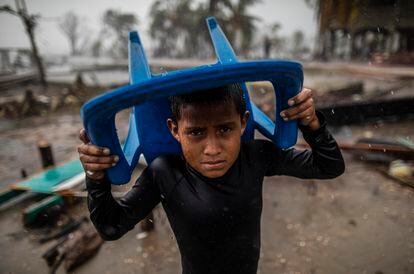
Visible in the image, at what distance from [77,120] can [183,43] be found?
33892 millimetres

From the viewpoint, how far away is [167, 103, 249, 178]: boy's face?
1.00 meters

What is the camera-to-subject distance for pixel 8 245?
10.8ft

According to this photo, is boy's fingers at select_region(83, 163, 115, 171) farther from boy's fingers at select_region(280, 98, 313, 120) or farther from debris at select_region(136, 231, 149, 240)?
debris at select_region(136, 231, 149, 240)

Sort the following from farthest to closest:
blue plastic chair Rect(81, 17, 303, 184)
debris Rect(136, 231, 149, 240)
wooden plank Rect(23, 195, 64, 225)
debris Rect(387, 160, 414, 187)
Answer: debris Rect(387, 160, 414, 187) < wooden plank Rect(23, 195, 64, 225) < debris Rect(136, 231, 149, 240) < blue plastic chair Rect(81, 17, 303, 184)

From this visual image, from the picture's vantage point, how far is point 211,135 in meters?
1.02

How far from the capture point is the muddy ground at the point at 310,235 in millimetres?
2777

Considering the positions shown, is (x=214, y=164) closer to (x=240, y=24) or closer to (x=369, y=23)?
(x=369, y=23)

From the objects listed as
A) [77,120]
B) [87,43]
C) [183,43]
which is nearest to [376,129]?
[77,120]

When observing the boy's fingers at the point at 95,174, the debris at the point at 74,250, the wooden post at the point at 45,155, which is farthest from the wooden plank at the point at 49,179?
the boy's fingers at the point at 95,174

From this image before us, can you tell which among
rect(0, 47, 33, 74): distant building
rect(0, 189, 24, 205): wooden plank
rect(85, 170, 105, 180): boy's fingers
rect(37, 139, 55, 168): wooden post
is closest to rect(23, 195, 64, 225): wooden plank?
rect(0, 189, 24, 205): wooden plank

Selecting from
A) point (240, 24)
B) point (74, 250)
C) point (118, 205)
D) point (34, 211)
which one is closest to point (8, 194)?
point (34, 211)

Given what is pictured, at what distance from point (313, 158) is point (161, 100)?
692 mm

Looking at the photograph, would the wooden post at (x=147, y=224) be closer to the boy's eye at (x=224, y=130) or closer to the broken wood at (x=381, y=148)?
the boy's eye at (x=224, y=130)

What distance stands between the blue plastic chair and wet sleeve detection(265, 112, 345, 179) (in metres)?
0.09
